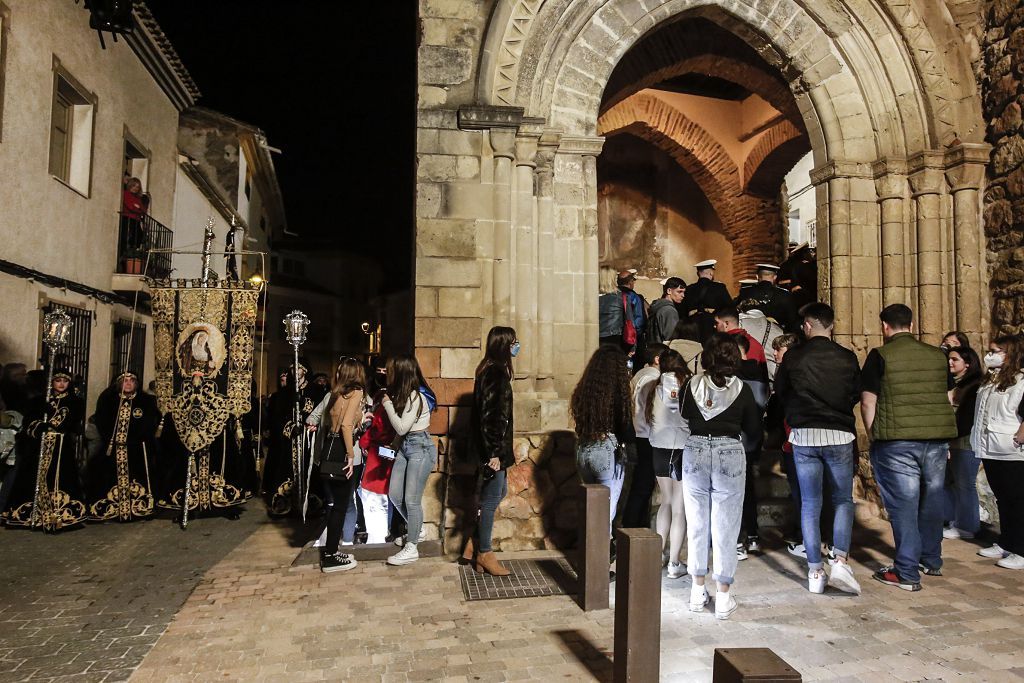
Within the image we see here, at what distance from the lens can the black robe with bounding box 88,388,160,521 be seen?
6891 millimetres

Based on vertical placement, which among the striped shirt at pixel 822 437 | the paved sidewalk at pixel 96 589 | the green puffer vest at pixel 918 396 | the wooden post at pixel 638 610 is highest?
the green puffer vest at pixel 918 396

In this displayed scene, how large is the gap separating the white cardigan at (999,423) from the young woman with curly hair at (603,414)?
2.84m

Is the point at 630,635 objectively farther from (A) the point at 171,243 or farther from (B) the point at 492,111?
(A) the point at 171,243

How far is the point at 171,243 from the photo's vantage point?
48.5ft

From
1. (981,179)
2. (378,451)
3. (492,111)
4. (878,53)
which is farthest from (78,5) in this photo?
(981,179)

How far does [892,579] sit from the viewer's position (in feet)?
14.9

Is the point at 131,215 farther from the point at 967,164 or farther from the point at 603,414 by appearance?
the point at 967,164

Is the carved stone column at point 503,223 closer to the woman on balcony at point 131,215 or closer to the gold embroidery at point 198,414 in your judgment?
the gold embroidery at point 198,414

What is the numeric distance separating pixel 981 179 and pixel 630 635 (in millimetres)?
6753

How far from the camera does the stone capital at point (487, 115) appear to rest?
5973mm

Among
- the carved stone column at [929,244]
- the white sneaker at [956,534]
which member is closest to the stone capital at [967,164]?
the carved stone column at [929,244]

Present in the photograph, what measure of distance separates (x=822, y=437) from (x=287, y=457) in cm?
574

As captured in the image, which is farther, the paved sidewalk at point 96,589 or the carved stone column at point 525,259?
the carved stone column at point 525,259

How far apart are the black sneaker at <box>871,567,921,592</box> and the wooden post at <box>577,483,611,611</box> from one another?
2078 millimetres
